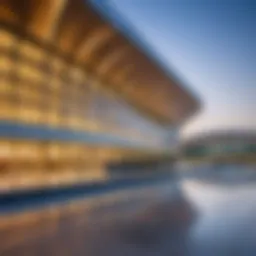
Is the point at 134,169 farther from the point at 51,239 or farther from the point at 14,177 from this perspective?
the point at 51,239

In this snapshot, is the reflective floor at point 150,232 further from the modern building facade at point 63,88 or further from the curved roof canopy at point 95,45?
the curved roof canopy at point 95,45

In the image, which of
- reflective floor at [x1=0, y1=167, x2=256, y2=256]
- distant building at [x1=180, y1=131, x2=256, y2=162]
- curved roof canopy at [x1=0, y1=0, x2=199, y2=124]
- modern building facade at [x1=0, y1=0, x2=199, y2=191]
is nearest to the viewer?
reflective floor at [x1=0, y1=167, x2=256, y2=256]

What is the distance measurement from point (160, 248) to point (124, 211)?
5.29m

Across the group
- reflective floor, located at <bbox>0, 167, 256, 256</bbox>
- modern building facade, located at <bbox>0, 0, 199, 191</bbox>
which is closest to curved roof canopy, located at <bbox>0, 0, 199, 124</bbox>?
modern building facade, located at <bbox>0, 0, 199, 191</bbox>

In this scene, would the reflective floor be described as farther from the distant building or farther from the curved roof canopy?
the distant building

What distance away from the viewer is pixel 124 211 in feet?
37.1

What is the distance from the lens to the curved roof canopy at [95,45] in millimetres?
18312

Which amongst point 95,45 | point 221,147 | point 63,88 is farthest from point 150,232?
point 221,147

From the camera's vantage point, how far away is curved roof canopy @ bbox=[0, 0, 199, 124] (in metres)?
18.3

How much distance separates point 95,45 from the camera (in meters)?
25.1

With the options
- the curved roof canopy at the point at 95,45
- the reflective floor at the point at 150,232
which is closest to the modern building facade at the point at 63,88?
the curved roof canopy at the point at 95,45

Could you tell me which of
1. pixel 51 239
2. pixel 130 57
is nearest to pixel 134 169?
pixel 130 57

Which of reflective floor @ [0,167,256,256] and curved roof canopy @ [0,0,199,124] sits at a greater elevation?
curved roof canopy @ [0,0,199,124]

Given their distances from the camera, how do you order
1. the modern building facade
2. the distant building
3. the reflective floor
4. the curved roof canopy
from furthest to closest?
the distant building
the modern building facade
the curved roof canopy
the reflective floor
